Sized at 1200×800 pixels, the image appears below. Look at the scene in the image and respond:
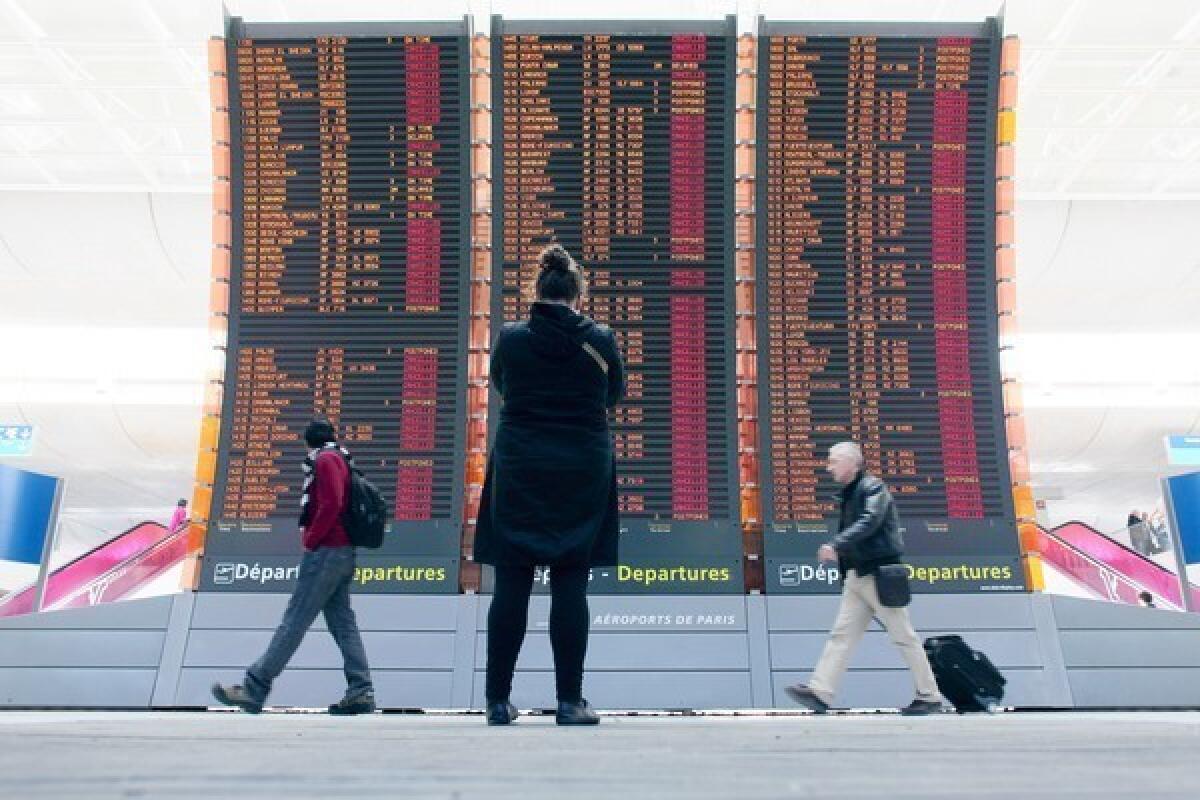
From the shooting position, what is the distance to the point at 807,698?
6.41m

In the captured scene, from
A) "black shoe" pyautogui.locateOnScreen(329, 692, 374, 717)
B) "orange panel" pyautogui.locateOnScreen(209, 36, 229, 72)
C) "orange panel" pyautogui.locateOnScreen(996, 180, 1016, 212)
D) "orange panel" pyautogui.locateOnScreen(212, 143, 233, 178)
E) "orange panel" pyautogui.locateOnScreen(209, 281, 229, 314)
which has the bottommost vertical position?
"black shoe" pyautogui.locateOnScreen(329, 692, 374, 717)

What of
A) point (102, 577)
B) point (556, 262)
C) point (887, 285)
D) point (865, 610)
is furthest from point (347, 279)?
point (102, 577)

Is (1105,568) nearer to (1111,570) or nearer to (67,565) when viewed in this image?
(1111,570)

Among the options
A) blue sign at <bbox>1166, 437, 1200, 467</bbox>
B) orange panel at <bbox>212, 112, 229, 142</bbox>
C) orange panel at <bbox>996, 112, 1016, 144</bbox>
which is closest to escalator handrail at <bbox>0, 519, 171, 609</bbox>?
orange panel at <bbox>212, 112, 229, 142</bbox>

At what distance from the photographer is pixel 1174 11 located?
1364cm

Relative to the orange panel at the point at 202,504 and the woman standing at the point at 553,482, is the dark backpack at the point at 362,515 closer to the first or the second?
the orange panel at the point at 202,504

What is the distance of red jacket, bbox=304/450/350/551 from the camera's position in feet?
20.2

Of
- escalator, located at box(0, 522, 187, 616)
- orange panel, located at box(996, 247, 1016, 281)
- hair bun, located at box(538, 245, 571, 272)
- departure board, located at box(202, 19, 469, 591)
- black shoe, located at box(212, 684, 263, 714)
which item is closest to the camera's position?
hair bun, located at box(538, 245, 571, 272)

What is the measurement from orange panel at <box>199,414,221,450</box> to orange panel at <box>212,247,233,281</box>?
38.0 inches

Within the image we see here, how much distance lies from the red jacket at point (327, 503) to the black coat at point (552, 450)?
201cm

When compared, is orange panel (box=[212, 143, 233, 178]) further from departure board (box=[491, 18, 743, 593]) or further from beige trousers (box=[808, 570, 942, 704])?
beige trousers (box=[808, 570, 942, 704])

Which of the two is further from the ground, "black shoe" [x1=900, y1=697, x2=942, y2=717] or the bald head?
the bald head

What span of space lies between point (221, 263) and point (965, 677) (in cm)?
558

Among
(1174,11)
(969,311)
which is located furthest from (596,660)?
(1174,11)
